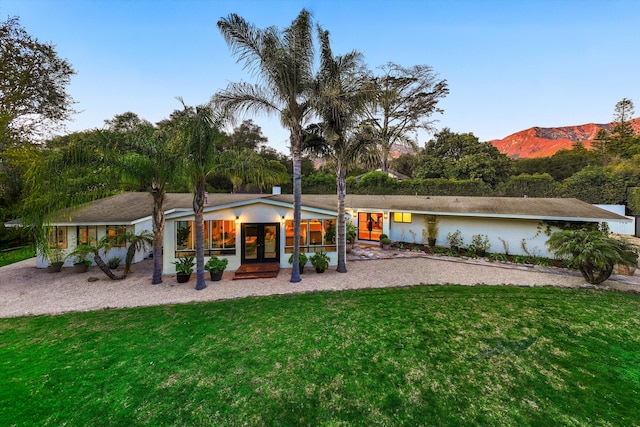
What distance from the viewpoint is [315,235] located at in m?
10.6

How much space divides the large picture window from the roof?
76 centimetres

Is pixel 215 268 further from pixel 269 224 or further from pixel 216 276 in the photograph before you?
pixel 269 224

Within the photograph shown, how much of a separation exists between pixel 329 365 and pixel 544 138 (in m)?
84.2

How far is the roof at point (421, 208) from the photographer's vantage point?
33.2ft

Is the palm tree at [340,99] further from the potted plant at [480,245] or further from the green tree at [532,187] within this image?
the green tree at [532,187]

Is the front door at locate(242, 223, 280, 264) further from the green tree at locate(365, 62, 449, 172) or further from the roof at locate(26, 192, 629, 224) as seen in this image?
the green tree at locate(365, 62, 449, 172)

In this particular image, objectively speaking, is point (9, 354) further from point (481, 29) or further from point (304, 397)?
point (481, 29)

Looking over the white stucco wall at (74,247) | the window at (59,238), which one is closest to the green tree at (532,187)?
the white stucco wall at (74,247)

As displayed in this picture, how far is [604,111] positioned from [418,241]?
4046 cm

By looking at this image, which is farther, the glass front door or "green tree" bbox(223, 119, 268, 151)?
"green tree" bbox(223, 119, 268, 151)

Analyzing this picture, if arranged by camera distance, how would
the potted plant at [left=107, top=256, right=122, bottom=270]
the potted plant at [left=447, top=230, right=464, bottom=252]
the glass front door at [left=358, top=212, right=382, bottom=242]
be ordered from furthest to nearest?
1. the glass front door at [left=358, top=212, right=382, bottom=242]
2. the potted plant at [left=447, top=230, right=464, bottom=252]
3. the potted plant at [left=107, top=256, right=122, bottom=270]

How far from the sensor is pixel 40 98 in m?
16.0

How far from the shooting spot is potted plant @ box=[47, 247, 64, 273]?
9836 mm

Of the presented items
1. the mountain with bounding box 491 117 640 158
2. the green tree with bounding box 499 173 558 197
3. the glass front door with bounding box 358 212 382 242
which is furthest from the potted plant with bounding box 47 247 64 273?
the mountain with bounding box 491 117 640 158
